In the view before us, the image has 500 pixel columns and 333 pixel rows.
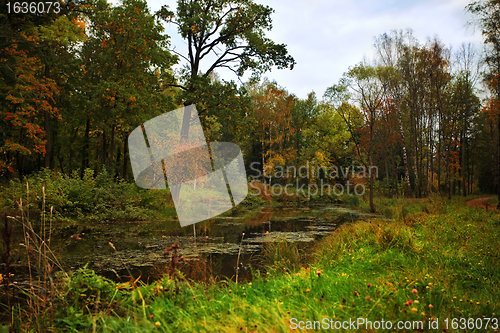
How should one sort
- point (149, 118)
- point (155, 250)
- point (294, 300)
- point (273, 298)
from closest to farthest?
point (294, 300) < point (273, 298) < point (155, 250) < point (149, 118)

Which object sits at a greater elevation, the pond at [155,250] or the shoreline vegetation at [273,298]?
the shoreline vegetation at [273,298]

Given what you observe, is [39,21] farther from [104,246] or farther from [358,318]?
[358,318]

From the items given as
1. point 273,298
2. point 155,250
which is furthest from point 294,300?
point 155,250

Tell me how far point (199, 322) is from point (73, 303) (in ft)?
4.30

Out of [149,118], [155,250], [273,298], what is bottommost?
Result: [155,250]

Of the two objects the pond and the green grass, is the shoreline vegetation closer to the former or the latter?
the green grass

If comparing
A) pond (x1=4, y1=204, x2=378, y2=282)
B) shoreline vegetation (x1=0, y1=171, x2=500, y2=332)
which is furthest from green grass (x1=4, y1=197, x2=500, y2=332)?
pond (x1=4, y1=204, x2=378, y2=282)

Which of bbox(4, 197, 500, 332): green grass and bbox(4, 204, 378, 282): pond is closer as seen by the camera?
bbox(4, 197, 500, 332): green grass

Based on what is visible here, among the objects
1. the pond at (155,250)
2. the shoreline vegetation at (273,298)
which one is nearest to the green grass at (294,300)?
the shoreline vegetation at (273,298)

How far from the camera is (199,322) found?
7.17ft

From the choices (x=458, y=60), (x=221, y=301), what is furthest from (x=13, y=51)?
(x=458, y=60)

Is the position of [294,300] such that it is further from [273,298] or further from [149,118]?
[149,118]

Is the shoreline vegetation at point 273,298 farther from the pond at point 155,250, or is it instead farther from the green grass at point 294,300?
the pond at point 155,250

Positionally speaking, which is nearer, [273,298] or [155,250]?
[273,298]
